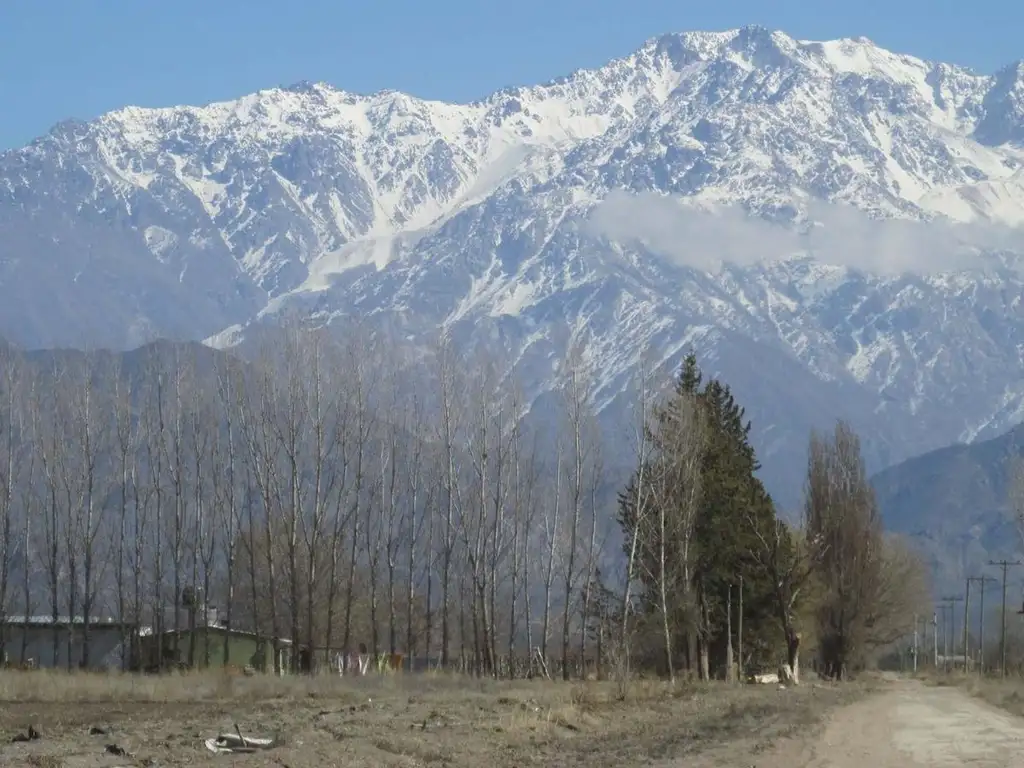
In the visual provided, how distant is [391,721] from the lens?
1390 inches

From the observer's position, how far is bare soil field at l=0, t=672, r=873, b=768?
28.1 m

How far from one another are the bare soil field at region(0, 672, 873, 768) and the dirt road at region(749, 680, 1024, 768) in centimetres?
67

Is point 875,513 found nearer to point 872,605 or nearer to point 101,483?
point 872,605

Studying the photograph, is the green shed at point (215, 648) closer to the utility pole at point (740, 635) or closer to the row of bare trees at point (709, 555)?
the row of bare trees at point (709, 555)

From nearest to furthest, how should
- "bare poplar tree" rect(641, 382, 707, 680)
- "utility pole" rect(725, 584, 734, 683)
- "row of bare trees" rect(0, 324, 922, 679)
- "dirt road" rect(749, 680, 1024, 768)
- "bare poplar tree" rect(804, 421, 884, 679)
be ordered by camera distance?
"dirt road" rect(749, 680, 1024, 768)
"row of bare trees" rect(0, 324, 922, 679)
"bare poplar tree" rect(641, 382, 707, 680)
"utility pole" rect(725, 584, 734, 683)
"bare poplar tree" rect(804, 421, 884, 679)

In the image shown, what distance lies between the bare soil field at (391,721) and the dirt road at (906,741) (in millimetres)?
669

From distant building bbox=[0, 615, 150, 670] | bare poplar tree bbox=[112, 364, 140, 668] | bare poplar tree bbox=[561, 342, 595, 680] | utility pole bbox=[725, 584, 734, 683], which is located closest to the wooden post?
utility pole bbox=[725, 584, 734, 683]

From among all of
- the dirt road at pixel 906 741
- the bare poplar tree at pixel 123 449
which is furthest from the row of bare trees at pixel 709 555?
the bare poplar tree at pixel 123 449

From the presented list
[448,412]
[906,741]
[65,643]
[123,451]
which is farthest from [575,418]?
[906,741]

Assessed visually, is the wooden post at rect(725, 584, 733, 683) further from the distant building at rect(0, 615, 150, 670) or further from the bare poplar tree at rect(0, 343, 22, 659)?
the bare poplar tree at rect(0, 343, 22, 659)

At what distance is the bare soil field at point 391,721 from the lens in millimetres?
28094

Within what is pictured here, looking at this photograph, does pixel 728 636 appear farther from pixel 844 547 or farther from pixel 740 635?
pixel 844 547

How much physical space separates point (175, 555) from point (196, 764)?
43024 millimetres

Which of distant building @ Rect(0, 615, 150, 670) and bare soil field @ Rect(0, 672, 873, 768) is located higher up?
bare soil field @ Rect(0, 672, 873, 768)
